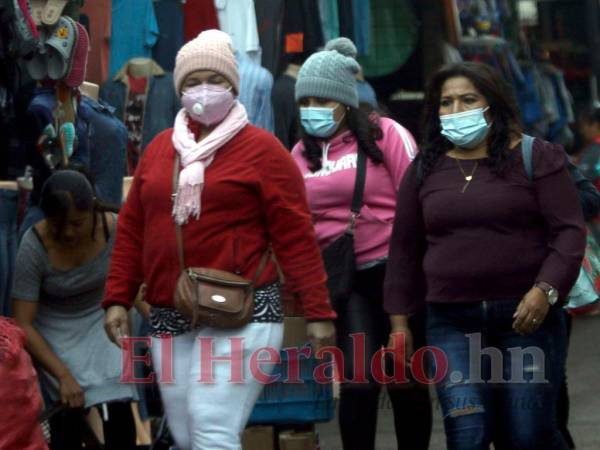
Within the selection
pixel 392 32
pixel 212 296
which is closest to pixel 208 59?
pixel 212 296

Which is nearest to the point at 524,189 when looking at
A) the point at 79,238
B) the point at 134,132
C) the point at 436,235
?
the point at 436,235

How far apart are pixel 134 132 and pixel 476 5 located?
13.0 ft

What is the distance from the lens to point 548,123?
556 inches

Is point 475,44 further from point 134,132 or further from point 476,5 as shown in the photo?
point 134,132

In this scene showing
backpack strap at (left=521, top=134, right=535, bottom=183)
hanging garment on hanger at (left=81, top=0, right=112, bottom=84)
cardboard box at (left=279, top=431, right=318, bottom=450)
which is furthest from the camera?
hanging garment on hanger at (left=81, top=0, right=112, bottom=84)

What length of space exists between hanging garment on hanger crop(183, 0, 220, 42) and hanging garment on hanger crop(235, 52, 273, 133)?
51 cm

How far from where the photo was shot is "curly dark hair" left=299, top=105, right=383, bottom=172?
7.22 m

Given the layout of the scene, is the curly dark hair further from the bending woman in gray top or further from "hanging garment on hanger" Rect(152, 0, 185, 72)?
"hanging garment on hanger" Rect(152, 0, 185, 72)

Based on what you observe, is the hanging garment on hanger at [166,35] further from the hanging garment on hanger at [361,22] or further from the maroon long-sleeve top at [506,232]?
the maroon long-sleeve top at [506,232]

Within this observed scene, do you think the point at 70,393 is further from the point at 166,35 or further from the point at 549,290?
the point at 166,35

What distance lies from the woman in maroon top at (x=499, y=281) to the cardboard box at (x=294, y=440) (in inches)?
36.0

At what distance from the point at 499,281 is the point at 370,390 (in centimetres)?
131

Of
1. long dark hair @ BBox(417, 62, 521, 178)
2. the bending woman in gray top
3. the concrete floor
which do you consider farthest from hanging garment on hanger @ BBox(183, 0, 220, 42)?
long dark hair @ BBox(417, 62, 521, 178)

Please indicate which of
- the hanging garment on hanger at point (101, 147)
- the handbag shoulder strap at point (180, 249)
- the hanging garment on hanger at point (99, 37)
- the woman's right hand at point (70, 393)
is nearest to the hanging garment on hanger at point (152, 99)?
the hanging garment on hanger at point (99, 37)
